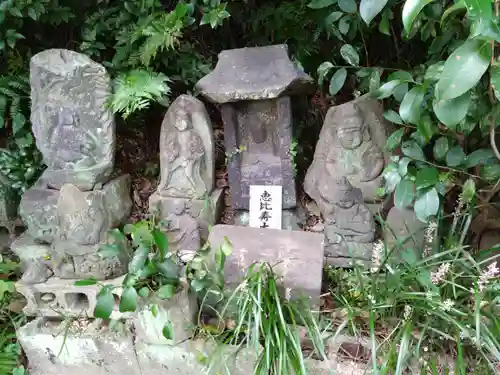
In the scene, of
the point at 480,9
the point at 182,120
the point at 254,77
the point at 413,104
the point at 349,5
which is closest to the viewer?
the point at 480,9

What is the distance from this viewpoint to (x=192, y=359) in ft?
7.04

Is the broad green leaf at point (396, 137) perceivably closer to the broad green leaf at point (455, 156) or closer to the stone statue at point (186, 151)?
the broad green leaf at point (455, 156)

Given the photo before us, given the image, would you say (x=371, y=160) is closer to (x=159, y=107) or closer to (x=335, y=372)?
(x=335, y=372)

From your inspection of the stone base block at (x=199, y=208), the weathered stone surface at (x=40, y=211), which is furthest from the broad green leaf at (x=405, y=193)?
the weathered stone surface at (x=40, y=211)

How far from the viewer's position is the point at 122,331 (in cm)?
221

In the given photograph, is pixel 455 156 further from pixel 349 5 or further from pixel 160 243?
pixel 160 243

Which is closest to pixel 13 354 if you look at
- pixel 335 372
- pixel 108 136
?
pixel 108 136

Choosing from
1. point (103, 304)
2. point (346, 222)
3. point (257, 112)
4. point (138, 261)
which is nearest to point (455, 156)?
point (346, 222)

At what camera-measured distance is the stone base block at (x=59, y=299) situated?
7.70ft

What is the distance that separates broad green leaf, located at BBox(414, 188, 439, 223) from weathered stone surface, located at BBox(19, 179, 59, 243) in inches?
83.1

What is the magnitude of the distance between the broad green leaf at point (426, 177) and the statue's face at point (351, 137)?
68cm

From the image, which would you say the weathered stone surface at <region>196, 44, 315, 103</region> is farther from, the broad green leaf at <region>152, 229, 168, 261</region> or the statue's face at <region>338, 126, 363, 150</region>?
the broad green leaf at <region>152, 229, 168, 261</region>

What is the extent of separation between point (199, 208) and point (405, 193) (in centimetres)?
134

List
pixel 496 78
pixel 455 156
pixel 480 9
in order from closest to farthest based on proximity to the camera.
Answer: pixel 480 9 → pixel 496 78 → pixel 455 156
